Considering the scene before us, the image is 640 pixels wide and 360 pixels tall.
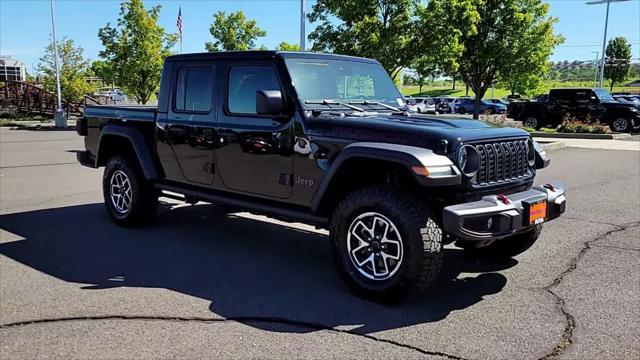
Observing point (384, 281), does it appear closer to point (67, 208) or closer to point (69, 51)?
point (67, 208)

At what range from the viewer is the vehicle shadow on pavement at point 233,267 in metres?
4.19

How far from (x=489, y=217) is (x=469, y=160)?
0.47 m

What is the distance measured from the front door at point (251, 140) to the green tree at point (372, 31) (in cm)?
991

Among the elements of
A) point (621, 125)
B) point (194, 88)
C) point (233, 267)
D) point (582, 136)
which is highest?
point (194, 88)

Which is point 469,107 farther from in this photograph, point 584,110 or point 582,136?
point 582,136

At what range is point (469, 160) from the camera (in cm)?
423

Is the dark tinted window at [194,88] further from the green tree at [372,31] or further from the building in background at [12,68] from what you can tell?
the building in background at [12,68]

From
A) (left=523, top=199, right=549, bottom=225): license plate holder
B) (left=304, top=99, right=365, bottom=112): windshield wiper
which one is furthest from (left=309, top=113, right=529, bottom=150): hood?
(left=523, top=199, right=549, bottom=225): license plate holder

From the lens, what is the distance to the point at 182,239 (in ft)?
20.5

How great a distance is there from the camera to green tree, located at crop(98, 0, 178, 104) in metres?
27.1

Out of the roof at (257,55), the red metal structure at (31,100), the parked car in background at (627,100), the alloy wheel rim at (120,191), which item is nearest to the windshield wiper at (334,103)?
the roof at (257,55)

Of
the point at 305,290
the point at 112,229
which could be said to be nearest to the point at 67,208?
the point at 112,229

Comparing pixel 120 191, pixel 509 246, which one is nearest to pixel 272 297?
pixel 509 246

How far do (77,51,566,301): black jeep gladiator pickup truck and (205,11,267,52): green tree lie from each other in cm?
2361
